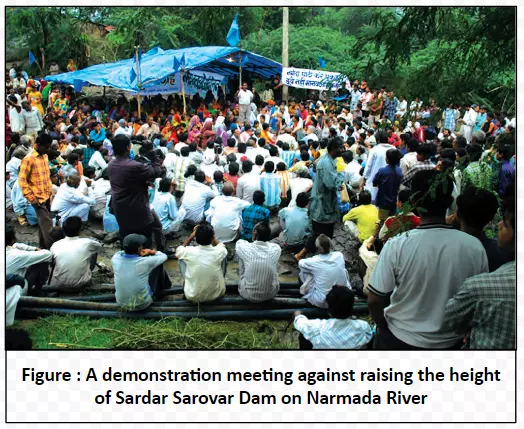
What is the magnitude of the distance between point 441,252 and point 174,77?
16109mm

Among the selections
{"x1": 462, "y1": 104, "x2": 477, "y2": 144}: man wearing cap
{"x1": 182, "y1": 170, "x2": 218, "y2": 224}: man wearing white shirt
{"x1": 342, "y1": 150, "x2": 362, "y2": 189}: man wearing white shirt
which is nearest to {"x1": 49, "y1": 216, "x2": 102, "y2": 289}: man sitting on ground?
{"x1": 182, "y1": 170, "x2": 218, "y2": 224}: man wearing white shirt

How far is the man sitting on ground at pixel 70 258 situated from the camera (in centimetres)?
558

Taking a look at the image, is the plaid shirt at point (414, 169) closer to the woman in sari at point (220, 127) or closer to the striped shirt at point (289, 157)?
the striped shirt at point (289, 157)

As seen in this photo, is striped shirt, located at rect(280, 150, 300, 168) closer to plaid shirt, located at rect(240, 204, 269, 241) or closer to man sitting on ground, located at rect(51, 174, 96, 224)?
plaid shirt, located at rect(240, 204, 269, 241)

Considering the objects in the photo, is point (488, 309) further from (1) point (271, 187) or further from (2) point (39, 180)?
(1) point (271, 187)

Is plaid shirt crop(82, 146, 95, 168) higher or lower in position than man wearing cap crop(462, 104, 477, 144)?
lower

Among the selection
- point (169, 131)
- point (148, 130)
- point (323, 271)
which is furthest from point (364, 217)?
point (169, 131)

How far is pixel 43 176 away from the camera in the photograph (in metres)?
6.48

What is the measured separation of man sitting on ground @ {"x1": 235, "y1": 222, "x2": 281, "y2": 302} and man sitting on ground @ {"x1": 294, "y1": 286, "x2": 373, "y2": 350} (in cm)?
154

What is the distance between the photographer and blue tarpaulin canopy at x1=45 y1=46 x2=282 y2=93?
14.7 m

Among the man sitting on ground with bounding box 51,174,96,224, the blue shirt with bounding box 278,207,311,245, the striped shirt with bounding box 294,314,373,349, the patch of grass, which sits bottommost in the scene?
the patch of grass

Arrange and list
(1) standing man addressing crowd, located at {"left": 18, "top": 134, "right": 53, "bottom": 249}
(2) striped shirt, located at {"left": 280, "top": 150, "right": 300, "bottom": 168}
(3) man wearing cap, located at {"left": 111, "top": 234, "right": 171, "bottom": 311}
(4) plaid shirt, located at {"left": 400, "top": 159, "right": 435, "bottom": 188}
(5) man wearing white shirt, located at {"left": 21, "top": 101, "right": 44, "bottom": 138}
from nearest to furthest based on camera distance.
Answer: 1. (3) man wearing cap, located at {"left": 111, "top": 234, "right": 171, "bottom": 311}
2. (4) plaid shirt, located at {"left": 400, "top": 159, "right": 435, "bottom": 188}
3. (1) standing man addressing crowd, located at {"left": 18, "top": 134, "right": 53, "bottom": 249}
4. (2) striped shirt, located at {"left": 280, "top": 150, "right": 300, "bottom": 168}
5. (5) man wearing white shirt, located at {"left": 21, "top": 101, "right": 44, "bottom": 138}

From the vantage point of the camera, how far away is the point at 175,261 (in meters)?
6.94

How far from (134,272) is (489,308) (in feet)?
11.0
